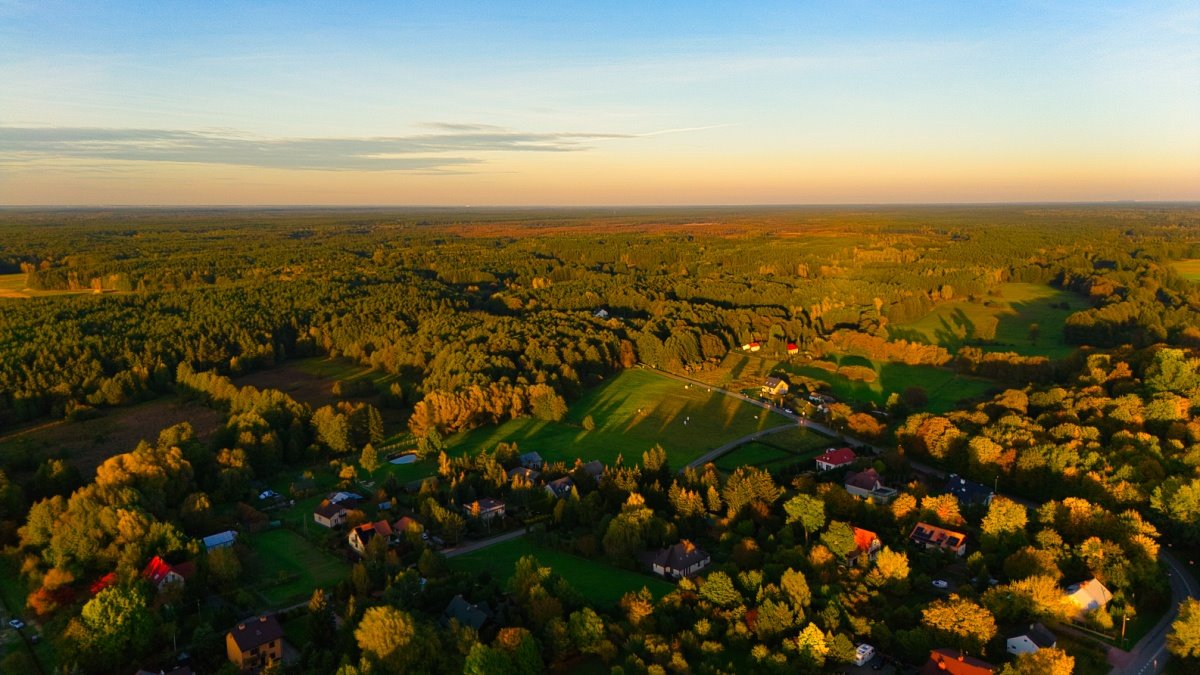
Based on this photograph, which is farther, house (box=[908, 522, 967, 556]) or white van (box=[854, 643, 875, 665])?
house (box=[908, 522, 967, 556])

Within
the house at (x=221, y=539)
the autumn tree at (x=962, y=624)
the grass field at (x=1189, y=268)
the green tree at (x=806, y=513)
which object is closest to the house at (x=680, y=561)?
the green tree at (x=806, y=513)

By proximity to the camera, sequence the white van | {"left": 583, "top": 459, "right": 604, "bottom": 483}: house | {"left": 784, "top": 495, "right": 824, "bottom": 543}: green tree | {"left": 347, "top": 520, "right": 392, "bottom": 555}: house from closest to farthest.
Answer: the white van
{"left": 784, "top": 495, "right": 824, "bottom": 543}: green tree
{"left": 347, "top": 520, "right": 392, "bottom": 555}: house
{"left": 583, "top": 459, "right": 604, "bottom": 483}: house

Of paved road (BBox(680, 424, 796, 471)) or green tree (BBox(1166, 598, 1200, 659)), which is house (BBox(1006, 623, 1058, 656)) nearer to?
green tree (BBox(1166, 598, 1200, 659))

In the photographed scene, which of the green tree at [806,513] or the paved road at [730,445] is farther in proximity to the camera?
the paved road at [730,445]

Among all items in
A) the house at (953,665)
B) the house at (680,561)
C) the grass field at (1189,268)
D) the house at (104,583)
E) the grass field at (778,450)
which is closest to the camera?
the house at (953,665)

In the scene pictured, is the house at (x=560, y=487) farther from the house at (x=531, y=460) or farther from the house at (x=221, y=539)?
the house at (x=221, y=539)

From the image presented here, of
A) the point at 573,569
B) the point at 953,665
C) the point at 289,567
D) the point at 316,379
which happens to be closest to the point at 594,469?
the point at 573,569

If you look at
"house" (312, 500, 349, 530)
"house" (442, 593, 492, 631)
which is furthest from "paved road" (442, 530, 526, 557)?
"house" (312, 500, 349, 530)
